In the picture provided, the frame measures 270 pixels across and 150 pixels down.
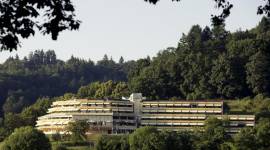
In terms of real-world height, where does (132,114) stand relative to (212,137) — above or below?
above

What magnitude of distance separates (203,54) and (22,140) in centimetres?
5582

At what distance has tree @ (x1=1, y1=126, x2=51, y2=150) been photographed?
405ft

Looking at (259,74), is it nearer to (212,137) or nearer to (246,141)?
(212,137)

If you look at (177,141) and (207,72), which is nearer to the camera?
(177,141)

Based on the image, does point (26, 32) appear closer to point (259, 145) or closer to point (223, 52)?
point (259, 145)

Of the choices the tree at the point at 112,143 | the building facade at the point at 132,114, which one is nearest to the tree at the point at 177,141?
the tree at the point at 112,143

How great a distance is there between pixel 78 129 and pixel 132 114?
56.4 feet

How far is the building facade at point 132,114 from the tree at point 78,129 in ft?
15.0

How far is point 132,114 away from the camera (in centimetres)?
15300

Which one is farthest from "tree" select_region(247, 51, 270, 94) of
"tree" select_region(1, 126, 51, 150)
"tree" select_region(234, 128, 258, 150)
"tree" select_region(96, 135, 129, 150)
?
"tree" select_region(1, 126, 51, 150)

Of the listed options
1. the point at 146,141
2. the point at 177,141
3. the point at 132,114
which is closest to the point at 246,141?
the point at 177,141

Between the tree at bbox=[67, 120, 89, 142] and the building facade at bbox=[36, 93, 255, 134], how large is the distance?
4.57m

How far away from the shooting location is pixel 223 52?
172 m

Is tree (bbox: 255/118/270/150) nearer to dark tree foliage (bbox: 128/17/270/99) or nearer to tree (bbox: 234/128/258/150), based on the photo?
tree (bbox: 234/128/258/150)
